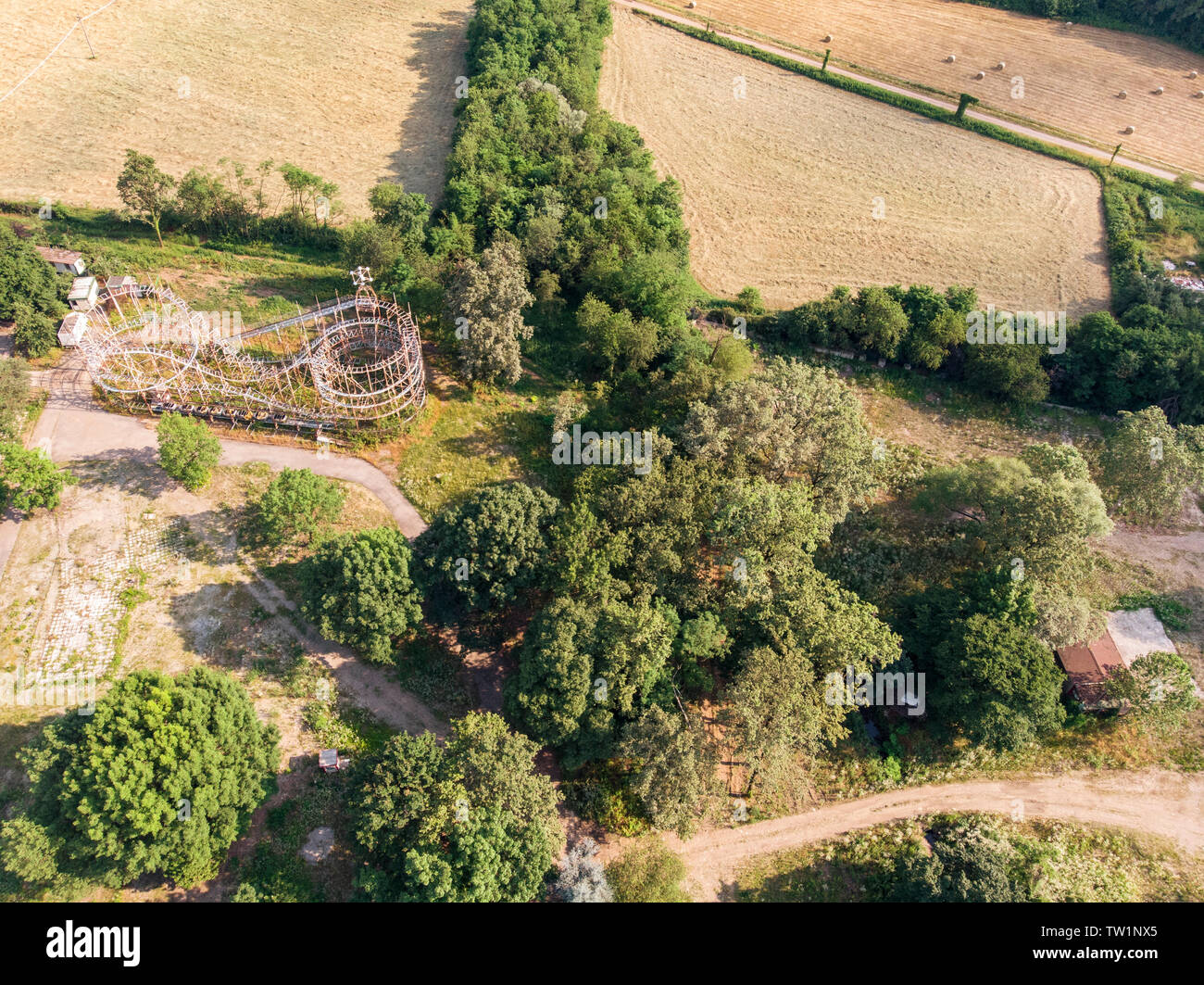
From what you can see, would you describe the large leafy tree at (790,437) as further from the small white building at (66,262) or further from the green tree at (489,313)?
the small white building at (66,262)

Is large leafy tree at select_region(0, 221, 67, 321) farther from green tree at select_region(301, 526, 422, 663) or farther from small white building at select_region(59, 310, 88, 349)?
green tree at select_region(301, 526, 422, 663)

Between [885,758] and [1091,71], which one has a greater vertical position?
[1091,71]

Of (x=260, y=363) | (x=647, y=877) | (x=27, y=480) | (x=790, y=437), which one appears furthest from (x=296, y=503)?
(x=790, y=437)

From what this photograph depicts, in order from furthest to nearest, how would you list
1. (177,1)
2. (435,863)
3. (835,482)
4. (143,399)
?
1. (177,1)
2. (143,399)
3. (835,482)
4. (435,863)

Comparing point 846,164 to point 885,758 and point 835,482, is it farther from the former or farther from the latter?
point 885,758

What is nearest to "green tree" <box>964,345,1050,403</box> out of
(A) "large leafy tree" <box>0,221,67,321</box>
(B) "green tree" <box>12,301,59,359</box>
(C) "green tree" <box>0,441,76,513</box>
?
(C) "green tree" <box>0,441,76,513</box>

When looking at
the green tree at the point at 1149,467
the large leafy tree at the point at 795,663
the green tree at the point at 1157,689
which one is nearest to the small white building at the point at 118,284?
the large leafy tree at the point at 795,663

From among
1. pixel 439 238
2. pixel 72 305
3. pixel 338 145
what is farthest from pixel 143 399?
pixel 338 145

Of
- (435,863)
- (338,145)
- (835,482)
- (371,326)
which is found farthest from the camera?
(338,145)
